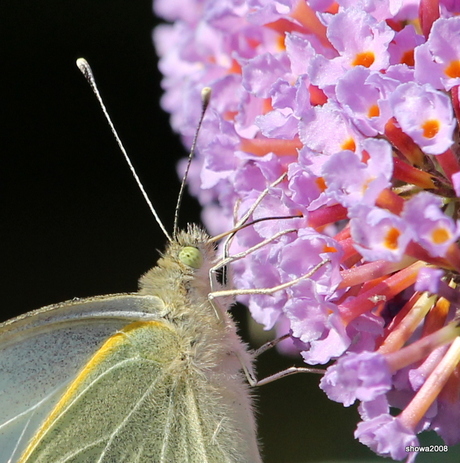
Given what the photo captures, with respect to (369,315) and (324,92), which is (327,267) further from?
(324,92)

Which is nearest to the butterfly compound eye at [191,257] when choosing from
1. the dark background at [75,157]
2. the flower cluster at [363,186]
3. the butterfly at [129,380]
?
the butterfly at [129,380]

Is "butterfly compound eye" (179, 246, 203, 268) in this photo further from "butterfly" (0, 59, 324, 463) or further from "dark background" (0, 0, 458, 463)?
"dark background" (0, 0, 458, 463)

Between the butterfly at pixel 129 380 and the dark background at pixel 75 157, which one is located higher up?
the dark background at pixel 75 157

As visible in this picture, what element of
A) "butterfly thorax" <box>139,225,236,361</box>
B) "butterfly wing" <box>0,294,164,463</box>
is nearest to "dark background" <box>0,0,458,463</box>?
"butterfly thorax" <box>139,225,236,361</box>

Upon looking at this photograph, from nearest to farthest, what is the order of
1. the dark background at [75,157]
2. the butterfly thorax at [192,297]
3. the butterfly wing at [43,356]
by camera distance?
the butterfly wing at [43,356]
the butterfly thorax at [192,297]
the dark background at [75,157]

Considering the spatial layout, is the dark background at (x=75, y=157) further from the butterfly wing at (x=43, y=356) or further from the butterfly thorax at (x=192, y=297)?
the butterfly wing at (x=43, y=356)

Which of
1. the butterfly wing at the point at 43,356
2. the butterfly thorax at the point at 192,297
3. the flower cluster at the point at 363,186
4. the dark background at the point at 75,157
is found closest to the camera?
the flower cluster at the point at 363,186
